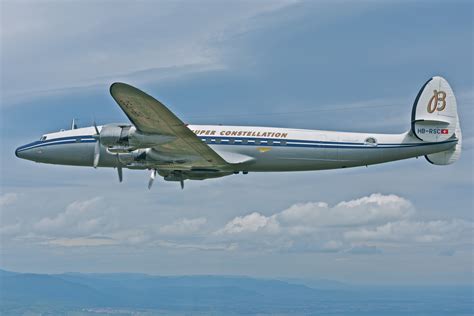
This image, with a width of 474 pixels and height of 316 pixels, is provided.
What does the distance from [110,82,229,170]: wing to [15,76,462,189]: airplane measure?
0.16 ft

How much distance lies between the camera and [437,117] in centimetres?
3189

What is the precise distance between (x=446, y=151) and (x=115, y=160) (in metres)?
16.0

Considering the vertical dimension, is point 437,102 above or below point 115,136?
above

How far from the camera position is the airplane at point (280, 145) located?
31.4 meters

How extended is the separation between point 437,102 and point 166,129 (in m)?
12.9

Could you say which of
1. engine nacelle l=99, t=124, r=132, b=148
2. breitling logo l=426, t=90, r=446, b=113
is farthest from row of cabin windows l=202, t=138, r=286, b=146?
breitling logo l=426, t=90, r=446, b=113

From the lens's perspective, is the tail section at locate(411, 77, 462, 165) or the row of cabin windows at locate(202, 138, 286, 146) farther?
the row of cabin windows at locate(202, 138, 286, 146)

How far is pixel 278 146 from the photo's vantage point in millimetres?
32312

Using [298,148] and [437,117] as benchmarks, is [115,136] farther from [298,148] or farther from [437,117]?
[437,117]

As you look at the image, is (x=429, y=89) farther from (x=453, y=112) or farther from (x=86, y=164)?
(x=86, y=164)

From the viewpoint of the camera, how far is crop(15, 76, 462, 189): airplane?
31.4 m

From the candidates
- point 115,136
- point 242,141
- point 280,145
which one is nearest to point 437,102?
point 280,145

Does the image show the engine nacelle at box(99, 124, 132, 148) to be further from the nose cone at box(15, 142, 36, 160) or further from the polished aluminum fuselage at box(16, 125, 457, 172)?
the nose cone at box(15, 142, 36, 160)

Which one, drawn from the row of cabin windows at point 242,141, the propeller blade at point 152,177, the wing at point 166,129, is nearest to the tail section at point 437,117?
the row of cabin windows at point 242,141
